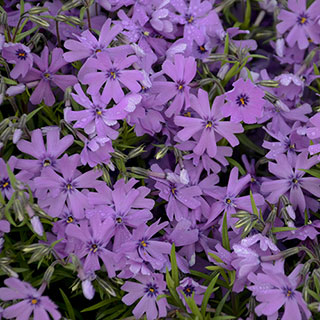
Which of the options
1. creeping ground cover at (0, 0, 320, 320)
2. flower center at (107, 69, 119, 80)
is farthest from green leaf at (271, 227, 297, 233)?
flower center at (107, 69, 119, 80)

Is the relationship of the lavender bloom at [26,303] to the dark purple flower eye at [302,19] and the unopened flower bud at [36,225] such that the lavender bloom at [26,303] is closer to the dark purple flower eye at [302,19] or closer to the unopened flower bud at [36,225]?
the unopened flower bud at [36,225]

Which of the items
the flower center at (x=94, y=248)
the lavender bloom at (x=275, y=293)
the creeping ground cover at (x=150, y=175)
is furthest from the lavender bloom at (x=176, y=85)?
the lavender bloom at (x=275, y=293)

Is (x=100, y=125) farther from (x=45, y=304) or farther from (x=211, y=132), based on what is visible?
(x=45, y=304)

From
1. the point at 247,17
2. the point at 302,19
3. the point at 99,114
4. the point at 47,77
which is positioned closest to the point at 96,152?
the point at 99,114

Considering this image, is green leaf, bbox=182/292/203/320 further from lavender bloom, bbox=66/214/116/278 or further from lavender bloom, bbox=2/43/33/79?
lavender bloom, bbox=2/43/33/79

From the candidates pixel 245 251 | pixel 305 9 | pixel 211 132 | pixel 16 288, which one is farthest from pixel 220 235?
pixel 305 9

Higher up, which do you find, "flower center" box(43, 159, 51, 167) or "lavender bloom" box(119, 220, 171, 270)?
"flower center" box(43, 159, 51, 167)
